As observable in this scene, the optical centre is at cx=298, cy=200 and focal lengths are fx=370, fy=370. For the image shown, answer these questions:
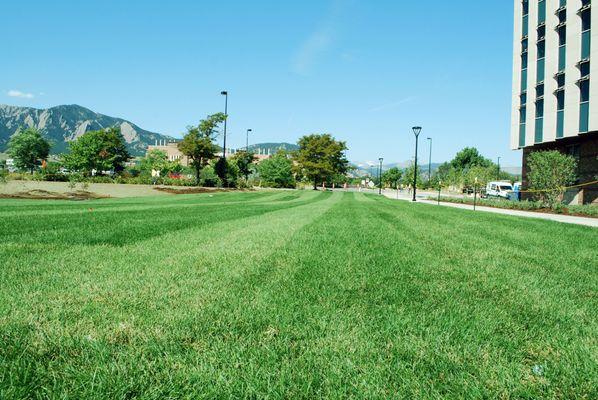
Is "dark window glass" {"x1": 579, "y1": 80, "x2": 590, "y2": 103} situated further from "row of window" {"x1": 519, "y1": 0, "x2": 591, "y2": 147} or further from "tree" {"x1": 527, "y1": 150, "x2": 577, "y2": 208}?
"tree" {"x1": 527, "y1": 150, "x2": 577, "y2": 208}

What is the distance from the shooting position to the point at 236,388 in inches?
74.8

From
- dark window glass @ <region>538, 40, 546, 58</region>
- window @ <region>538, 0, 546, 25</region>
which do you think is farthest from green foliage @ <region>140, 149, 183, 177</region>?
window @ <region>538, 0, 546, 25</region>

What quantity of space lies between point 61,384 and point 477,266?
4949mm

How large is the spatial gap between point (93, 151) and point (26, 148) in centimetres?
1238

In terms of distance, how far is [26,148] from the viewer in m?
59.6

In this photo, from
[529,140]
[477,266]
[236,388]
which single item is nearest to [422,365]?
[236,388]

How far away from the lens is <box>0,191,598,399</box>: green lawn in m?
1.98

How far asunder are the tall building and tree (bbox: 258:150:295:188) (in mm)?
39169

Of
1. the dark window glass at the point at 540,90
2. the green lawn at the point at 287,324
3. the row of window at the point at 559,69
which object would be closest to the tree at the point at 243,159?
the row of window at the point at 559,69

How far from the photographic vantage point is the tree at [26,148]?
5912 cm

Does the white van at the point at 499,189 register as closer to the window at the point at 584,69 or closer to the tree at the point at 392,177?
the window at the point at 584,69

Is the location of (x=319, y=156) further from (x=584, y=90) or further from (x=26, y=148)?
(x=26, y=148)

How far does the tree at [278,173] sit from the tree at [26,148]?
37.3 meters

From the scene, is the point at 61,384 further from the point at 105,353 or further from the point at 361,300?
the point at 361,300
